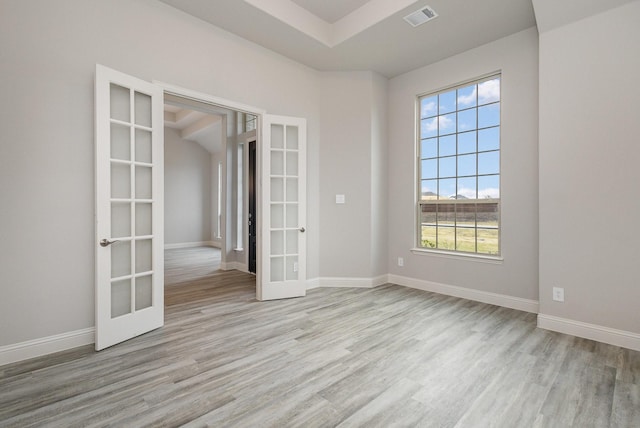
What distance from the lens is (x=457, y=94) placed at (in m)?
4.14

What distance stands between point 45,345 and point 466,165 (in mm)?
4737

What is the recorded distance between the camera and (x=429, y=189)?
14.5 ft

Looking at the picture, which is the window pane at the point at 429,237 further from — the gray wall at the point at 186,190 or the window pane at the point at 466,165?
the gray wall at the point at 186,190

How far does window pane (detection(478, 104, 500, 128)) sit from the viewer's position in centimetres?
375

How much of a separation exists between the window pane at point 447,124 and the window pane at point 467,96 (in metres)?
0.17

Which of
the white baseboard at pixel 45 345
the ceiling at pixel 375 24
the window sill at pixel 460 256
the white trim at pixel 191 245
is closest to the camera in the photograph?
the white baseboard at pixel 45 345

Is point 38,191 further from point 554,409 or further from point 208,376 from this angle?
point 554,409

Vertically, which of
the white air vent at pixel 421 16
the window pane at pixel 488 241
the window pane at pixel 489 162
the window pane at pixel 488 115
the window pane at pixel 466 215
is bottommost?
the window pane at pixel 488 241

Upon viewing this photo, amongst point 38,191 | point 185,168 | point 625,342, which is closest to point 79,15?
point 38,191

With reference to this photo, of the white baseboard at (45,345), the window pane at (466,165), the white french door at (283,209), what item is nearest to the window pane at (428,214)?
the window pane at (466,165)

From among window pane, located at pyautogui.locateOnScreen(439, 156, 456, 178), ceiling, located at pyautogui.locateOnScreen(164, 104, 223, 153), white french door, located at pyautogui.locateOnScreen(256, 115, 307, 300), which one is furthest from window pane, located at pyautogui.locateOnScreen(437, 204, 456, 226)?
ceiling, located at pyautogui.locateOnScreen(164, 104, 223, 153)

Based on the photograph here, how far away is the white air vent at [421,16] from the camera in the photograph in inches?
123

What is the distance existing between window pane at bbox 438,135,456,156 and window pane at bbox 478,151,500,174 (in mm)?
377

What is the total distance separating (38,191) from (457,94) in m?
4.67
